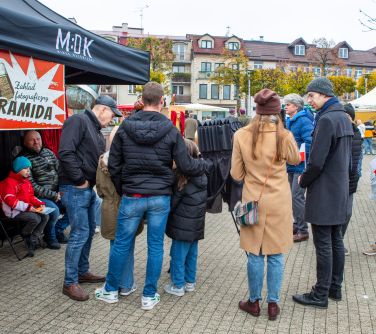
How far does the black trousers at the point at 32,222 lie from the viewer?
541 centimetres

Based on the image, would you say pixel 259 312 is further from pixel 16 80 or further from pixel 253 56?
pixel 253 56

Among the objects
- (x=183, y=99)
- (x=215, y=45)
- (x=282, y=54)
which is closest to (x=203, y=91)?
(x=183, y=99)

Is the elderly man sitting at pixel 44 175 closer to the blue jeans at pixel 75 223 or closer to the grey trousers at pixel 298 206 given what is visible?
the blue jeans at pixel 75 223

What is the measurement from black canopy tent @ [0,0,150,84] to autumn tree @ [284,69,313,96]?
36.8 metres

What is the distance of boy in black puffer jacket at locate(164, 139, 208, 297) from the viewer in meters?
4.04

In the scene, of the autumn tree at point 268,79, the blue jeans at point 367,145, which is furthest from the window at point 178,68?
the blue jeans at point 367,145

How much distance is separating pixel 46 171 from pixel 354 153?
383cm

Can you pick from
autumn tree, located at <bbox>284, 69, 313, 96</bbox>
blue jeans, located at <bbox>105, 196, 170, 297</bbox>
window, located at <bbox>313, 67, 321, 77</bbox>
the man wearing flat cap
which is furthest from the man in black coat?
window, located at <bbox>313, 67, 321, 77</bbox>

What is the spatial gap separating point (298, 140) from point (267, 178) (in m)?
2.81

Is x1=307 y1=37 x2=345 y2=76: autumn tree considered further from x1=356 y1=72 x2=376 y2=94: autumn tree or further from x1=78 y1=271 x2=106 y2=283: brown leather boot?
x1=78 y1=271 x2=106 y2=283: brown leather boot

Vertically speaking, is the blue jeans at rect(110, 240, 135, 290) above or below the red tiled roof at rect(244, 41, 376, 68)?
below

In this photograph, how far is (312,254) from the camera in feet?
18.6

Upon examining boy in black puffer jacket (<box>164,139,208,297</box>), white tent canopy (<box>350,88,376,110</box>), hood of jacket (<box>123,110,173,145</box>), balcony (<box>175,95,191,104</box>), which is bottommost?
boy in black puffer jacket (<box>164,139,208,297</box>)

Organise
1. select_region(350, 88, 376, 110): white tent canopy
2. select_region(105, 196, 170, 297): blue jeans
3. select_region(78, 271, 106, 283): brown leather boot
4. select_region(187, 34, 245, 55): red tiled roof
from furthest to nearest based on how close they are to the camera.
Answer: select_region(187, 34, 245, 55): red tiled roof < select_region(350, 88, 376, 110): white tent canopy < select_region(78, 271, 106, 283): brown leather boot < select_region(105, 196, 170, 297): blue jeans
